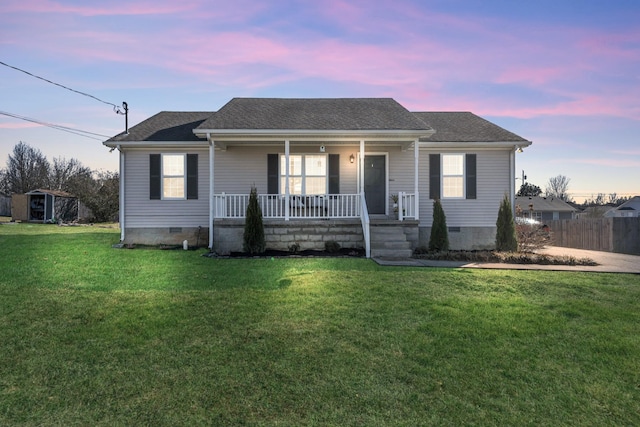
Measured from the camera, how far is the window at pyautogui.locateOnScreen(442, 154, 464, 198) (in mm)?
12188

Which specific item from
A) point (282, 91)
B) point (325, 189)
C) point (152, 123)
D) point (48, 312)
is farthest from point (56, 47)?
point (48, 312)

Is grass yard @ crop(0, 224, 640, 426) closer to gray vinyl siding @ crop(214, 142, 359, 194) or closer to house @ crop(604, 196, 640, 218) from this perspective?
gray vinyl siding @ crop(214, 142, 359, 194)

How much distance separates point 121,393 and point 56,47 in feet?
45.7

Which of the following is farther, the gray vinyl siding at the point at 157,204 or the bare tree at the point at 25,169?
the bare tree at the point at 25,169

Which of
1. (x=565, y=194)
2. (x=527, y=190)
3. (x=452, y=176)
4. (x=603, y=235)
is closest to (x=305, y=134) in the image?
(x=452, y=176)

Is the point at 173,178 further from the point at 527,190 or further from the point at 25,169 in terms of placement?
the point at 527,190

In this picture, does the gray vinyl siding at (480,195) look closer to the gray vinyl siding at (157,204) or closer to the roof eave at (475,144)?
the roof eave at (475,144)

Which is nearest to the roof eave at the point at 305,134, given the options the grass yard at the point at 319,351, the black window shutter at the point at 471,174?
the black window shutter at the point at 471,174

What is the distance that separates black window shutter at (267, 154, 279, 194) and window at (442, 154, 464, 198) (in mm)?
5410

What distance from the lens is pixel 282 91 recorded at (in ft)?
52.6

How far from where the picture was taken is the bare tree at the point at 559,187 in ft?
241

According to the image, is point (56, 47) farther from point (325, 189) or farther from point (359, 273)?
point (359, 273)

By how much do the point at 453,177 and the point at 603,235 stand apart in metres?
6.86

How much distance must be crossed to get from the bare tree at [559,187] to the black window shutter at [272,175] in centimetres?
7687
